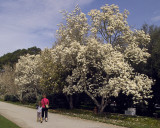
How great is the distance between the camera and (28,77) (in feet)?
106

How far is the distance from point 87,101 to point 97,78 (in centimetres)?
1153

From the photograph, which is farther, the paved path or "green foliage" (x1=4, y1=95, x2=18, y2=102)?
"green foliage" (x1=4, y1=95, x2=18, y2=102)

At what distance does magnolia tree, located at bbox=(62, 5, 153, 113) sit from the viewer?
1619 cm

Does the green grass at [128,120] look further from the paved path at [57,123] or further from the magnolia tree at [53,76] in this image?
the magnolia tree at [53,76]

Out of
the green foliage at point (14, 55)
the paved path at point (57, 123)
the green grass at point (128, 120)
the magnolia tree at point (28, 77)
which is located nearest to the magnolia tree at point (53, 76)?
the green grass at point (128, 120)

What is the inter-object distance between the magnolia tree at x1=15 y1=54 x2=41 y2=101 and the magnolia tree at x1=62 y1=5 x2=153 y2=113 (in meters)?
12.6

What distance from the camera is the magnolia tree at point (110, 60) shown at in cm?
1619

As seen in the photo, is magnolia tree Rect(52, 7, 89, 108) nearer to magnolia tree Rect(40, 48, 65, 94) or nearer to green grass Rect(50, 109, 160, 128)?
magnolia tree Rect(40, 48, 65, 94)

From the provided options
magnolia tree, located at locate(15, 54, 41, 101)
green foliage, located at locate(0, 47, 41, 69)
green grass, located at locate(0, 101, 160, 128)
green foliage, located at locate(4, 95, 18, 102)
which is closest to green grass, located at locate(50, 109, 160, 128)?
green grass, located at locate(0, 101, 160, 128)

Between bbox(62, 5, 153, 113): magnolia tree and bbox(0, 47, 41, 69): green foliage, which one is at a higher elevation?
bbox(0, 47, 41, 69): green foliage

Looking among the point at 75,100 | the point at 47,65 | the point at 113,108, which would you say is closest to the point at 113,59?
the point at 47,65

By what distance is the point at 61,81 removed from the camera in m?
21.3

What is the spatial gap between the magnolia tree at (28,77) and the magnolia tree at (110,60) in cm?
1263

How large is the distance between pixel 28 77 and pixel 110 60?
18.7 meters
